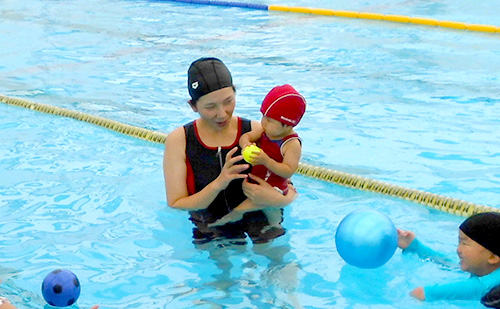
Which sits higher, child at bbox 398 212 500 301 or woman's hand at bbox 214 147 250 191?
woman's hand at bbox 214 147 250 191

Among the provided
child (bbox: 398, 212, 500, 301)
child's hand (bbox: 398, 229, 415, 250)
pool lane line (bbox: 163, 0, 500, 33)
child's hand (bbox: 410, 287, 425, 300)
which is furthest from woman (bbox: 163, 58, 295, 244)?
pool lane line (bbox: 163, 0, 500, 33)

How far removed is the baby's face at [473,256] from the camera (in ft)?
10.8

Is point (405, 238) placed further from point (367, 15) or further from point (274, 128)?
point (367, 15)

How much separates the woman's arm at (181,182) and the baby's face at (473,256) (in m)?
1.06

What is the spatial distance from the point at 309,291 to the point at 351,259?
391 millimetres

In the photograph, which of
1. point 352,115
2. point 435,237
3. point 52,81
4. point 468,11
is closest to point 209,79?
point 435,237

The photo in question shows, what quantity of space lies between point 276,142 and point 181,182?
0.53 metres

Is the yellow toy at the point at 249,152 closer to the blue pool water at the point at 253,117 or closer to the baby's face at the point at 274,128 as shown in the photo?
the baby's face at the point at 274,128

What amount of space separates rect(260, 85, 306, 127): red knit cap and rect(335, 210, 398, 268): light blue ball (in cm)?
56

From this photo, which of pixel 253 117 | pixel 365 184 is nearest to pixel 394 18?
pixel 253 117

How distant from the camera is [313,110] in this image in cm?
682

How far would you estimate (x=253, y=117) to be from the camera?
666 centimetres

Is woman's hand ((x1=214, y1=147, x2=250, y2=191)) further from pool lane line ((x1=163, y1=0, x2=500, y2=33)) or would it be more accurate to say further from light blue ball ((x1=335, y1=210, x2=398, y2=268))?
pool lane line ((x1=163, y1=0, x2=500, y2=33))

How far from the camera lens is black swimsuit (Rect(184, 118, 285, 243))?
12.6 ft
